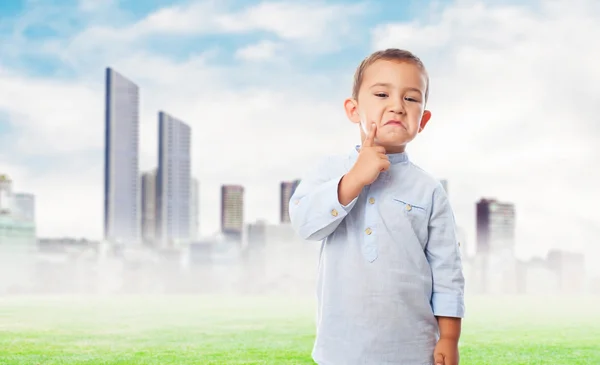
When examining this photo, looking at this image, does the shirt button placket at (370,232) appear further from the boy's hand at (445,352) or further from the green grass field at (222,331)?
the green grass field at (222,331)

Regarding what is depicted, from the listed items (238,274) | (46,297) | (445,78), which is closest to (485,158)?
(445,78)

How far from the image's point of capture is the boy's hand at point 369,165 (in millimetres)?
980

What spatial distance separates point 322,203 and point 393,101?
19 cm

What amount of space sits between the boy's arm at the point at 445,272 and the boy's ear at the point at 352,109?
18 cm

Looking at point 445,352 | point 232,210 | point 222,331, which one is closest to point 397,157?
point 445,352

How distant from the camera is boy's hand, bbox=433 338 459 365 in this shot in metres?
1.04

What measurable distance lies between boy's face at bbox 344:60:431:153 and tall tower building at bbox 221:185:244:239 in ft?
10.6

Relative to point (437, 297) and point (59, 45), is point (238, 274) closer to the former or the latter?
point (59, 45)

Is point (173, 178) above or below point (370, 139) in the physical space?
above

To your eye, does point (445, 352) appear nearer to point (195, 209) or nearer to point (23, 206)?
point (195, 209)

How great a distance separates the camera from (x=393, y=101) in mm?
1053

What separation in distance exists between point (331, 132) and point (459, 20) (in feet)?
3.17

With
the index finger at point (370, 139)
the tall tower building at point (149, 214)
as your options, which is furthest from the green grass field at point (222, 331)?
the index finger at point (370, 139)

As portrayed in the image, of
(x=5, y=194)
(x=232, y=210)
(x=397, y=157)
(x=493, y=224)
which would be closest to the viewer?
(x=397, y=157)
